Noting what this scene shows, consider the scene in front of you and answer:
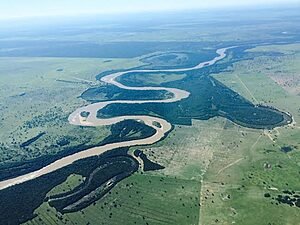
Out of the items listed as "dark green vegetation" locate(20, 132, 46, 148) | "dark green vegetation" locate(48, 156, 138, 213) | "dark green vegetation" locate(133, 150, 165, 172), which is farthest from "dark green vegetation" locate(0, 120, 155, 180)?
"dark green vegetation" locate(48, 156, 138, 213)

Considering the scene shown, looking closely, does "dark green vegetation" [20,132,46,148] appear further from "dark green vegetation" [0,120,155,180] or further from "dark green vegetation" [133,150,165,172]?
"dark green vegetation" [133,150,165,172]

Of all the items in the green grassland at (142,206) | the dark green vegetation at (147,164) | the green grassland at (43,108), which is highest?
the green grassland at (142,206)

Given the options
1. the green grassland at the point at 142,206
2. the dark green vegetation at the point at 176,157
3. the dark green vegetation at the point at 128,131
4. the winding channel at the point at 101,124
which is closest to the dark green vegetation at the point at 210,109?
the dark green vegetation at the point at 176,157

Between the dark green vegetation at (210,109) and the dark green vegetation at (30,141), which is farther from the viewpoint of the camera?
the dark green vegetation at (210,109)

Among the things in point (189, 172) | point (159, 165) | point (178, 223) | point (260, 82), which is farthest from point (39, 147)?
point (260, 82)

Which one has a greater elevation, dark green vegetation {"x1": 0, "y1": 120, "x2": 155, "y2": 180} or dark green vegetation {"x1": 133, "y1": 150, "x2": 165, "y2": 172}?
dark green vegetation {"x1": 133, "y1": 150, "x2": 165, "y2": 172}

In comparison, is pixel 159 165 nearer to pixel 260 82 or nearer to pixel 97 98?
pixel 97 98

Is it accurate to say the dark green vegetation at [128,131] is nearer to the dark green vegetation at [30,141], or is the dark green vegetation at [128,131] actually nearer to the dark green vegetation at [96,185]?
the dark green vegetation at [96,185]
